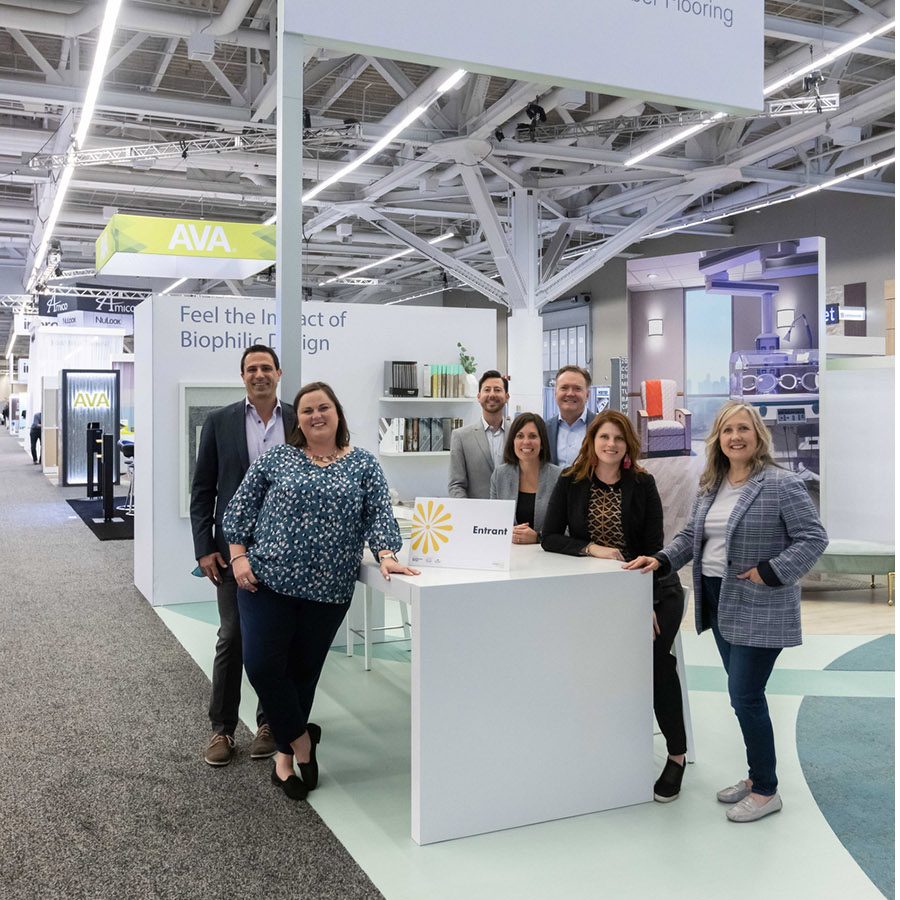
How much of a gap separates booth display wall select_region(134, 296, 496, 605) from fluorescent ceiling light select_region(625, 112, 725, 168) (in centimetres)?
430

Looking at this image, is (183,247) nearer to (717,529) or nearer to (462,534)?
(462,534)

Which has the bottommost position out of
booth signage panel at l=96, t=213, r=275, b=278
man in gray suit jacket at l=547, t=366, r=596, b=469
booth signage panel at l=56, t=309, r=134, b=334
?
man in gray suit jacket at l=547, t=366, r=596, b=469

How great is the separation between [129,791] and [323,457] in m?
1.39

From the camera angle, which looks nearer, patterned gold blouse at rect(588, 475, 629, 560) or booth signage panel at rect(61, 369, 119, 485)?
patterned gold blouse at rect(588, 475, 629, 560)

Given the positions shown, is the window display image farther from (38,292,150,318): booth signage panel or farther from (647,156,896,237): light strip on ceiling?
Answer: (38,292,150,318): booth signage panel

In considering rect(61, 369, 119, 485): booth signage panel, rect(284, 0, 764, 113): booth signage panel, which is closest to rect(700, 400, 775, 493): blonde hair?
rect(284, 0, 764, 113): booth signage panel

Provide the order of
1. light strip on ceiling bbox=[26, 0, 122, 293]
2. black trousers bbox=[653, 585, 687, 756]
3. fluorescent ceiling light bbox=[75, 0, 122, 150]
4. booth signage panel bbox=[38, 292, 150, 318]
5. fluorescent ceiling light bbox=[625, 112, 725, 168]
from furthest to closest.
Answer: booth signage panel bbox=[38, 292, 150, 318] → fluorescent ceiling light bbox=[625, 112, 725, 168] → light strip on ceiling bbox=[26, 0, 122, 293] → fluorescent ceiling light bbox=[75, 0, 122, 150] → black trousers bbox=[653, 585, 687, 756]

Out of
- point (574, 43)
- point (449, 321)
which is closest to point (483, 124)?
point (449, 321)

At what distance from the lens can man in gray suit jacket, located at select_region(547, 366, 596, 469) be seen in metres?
4.25

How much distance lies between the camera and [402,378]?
261 inches

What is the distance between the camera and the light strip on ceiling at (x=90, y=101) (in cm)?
636

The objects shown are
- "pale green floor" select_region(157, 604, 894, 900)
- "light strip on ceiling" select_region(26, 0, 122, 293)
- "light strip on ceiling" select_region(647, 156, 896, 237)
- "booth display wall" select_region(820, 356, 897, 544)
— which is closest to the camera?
"pale green floor" select_region(157, 604, 894, 900)

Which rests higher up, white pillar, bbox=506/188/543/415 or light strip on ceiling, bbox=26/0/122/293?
light strip on ceiling, bbox=26/0/122/293

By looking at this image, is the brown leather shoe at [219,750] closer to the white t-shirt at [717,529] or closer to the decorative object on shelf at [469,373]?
the white t-shirt at [717,529]
